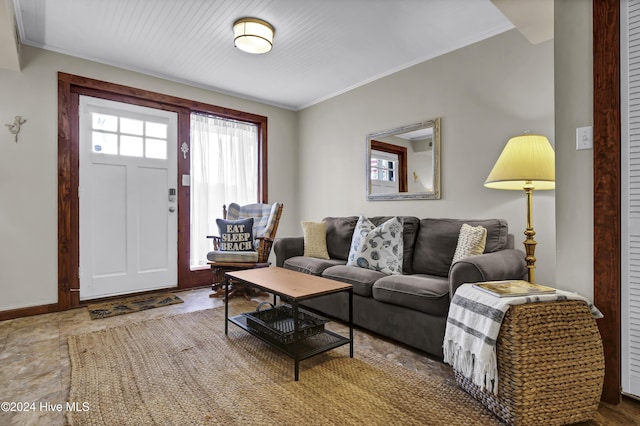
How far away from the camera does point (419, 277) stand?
2373 mm

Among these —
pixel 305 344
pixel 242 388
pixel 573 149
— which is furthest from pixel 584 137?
pixel 242 388

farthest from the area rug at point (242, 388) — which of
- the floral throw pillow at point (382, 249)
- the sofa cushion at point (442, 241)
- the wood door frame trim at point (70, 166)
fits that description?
the wood door frame trim at point (70, 166)

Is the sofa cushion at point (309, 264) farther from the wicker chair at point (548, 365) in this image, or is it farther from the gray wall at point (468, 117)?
the wicker chair at point (548, 365)

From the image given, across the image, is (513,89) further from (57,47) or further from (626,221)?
(57,47)

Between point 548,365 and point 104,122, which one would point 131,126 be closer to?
point 104,122

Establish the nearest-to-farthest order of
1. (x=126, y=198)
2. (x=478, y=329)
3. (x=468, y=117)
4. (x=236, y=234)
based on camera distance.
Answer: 1. (x=478, y=329)
2. (x=468, y=117)
3. (x=126, y=198)
4. (x=236, y=234)

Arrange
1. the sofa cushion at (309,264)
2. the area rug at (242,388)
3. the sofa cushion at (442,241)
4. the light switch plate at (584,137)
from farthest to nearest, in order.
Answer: the sofa cushion at (309,264) → the sofa cushion at (442,241) → the light switch plate at (584,137) → the area rug at (242,388)

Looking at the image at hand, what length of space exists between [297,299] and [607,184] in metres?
1.64

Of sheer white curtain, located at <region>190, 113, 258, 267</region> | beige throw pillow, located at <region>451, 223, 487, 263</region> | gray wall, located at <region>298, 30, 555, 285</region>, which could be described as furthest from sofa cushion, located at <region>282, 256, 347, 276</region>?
sheer white curtain, located at <region>190, 113, 258, 267</region>

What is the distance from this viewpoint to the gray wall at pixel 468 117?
248cm

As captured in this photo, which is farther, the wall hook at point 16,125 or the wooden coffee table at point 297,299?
the wall hook at point 16,125

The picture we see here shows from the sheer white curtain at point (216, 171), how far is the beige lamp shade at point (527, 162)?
3211 millimetres

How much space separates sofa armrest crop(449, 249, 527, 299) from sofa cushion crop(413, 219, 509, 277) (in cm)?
32

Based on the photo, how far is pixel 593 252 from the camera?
1661 mm
